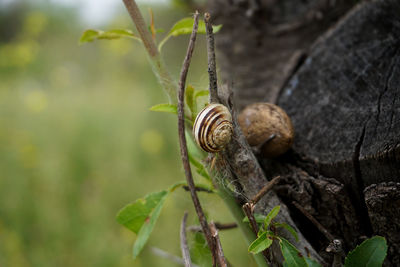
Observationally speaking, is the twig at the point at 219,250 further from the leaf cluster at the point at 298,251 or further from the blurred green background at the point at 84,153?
the blurred green background at the point at 84,153

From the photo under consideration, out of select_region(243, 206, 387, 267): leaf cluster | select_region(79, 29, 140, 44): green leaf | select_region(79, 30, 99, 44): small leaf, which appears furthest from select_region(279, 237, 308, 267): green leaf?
select_region(79, 30, 99, 44): small leaf

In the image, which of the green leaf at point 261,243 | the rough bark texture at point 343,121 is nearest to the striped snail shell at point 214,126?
the rough bark texture at point 343,121

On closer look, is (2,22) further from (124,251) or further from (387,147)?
(387,147)

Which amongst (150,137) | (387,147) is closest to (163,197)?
(387,147)

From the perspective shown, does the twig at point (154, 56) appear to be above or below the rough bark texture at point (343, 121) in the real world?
above

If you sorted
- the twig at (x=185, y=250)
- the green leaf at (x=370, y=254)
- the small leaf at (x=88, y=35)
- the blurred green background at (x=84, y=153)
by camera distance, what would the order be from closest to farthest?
the green leaf at (x=370, y=254) < the twig at (x=185, y=250) < the small leaf at (x=88, y=35) < the blurred green background at (x=84, y=153)

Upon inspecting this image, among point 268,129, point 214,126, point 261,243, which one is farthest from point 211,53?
point 261,243

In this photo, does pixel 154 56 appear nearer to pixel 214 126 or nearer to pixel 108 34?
pixel 108 34

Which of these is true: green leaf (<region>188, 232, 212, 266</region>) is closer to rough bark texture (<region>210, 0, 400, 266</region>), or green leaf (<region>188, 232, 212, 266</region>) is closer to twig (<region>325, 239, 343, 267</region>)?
rough bark texture (<region>210, 0, 400, 266</region>)
